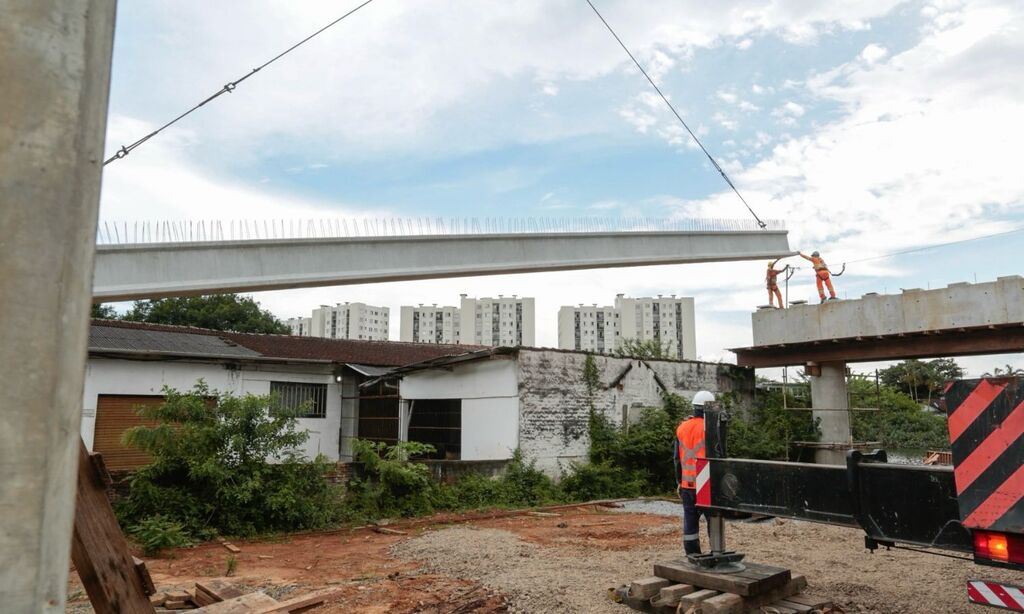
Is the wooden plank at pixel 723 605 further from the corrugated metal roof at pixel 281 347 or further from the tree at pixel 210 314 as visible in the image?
the tree at pixel 210 314

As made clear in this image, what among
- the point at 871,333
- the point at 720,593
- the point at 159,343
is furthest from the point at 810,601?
the point at 159,343

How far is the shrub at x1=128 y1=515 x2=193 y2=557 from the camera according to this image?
9625 millimetres

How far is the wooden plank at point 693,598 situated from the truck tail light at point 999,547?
7.49ft

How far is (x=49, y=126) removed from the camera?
2.14 metres

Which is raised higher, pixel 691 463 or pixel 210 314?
pixel 210 314

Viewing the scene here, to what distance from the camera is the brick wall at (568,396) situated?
52.1 feet

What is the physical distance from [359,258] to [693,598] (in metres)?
8.17

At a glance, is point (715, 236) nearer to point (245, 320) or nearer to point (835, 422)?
point (835, 422)

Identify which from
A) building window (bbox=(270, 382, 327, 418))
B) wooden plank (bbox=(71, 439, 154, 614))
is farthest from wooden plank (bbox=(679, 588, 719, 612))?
building window (bbox=(270, 382, 327, 418))

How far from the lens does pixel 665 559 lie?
8023mm

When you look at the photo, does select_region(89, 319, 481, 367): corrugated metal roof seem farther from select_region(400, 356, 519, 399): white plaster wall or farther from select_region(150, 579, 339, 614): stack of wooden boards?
select_region(150, 579, 339, 614): stack of wooden boards

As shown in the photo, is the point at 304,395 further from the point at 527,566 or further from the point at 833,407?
the point at 833,407

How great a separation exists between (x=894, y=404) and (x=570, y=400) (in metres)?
15.9

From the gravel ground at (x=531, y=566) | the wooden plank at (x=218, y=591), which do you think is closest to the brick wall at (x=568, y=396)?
the gravel ground at (x=531, y=566)
